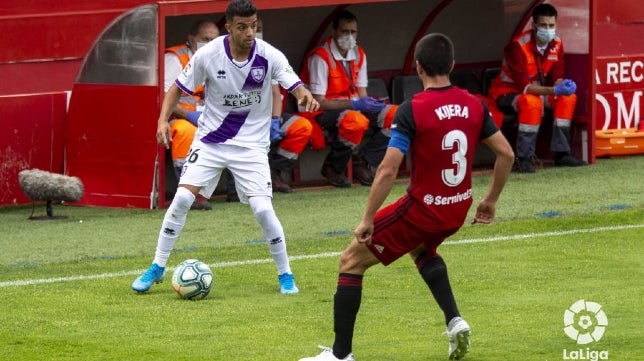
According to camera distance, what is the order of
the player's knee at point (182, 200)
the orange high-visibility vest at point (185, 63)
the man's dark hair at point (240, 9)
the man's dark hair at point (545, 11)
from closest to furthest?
the man's dark hair at point (240, 9), the player's knee at point (182, 200), the orange high-visibility vest at point (185, 63), the man's dark hair at point (545, 11)

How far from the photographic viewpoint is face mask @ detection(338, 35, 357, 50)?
1359cm

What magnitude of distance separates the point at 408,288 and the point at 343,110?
5025 millimetres

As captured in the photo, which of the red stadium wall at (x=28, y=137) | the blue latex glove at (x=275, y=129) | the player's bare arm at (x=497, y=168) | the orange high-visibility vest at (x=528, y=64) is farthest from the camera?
the orange high-visibility vest at (x=528, y=64)

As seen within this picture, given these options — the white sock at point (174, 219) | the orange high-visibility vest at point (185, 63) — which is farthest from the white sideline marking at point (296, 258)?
the orange high-visibility vest at point (185, 63)

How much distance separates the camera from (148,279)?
8.66 meters

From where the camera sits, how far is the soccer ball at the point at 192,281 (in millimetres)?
8367

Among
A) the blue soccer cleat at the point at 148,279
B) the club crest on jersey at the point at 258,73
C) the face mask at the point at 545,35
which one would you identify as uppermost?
the face mask at the point at 545,35

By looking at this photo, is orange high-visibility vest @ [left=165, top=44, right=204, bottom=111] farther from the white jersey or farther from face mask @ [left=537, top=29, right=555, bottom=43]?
face mask @ [left=537, top=29, right=555, bottom=43]

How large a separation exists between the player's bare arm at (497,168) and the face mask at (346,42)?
6975 millimetres

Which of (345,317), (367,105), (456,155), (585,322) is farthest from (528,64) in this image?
(345,317)

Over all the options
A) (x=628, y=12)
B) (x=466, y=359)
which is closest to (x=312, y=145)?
(x=628, y=12)

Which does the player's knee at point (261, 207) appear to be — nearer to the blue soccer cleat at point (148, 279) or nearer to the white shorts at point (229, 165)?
the white shorts at point (229, 165)

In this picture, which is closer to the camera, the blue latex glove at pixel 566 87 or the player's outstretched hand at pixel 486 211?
the player's outstretched hand at pixel 486 211

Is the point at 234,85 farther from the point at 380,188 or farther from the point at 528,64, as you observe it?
the point at 528,64
